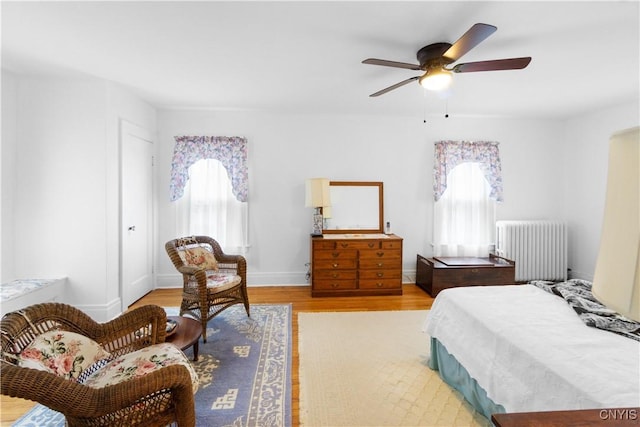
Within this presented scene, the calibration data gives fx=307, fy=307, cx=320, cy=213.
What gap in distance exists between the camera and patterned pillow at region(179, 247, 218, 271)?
3174 mm

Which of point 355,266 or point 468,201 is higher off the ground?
point 468,201

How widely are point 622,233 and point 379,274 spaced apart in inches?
142

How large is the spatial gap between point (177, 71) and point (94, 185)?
149 cm

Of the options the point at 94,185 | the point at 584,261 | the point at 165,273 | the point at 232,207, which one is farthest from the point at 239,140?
the point at 584,261

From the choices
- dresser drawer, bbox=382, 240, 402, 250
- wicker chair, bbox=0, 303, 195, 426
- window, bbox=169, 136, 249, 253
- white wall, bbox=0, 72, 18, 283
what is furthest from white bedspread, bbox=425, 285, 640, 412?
white wall, bbox=0, 72, 18, 283

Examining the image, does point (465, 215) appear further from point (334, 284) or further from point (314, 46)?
point (314, 46)

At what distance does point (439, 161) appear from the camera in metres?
4.53

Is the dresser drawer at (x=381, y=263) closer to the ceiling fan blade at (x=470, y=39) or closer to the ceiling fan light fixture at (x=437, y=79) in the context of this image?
the ceiling fan light fixture at (x=437, y=79)

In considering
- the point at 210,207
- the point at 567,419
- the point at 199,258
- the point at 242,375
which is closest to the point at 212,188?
the point at 210,207

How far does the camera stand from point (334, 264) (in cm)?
400

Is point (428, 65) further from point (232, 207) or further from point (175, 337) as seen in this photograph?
point (232, 207)

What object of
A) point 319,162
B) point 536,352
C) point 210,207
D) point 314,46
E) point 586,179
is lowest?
point 536,352

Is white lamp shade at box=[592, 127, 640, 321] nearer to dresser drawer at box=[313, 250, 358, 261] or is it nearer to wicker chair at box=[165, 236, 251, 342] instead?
wicker chair at box=[165, 236, 251, 342]

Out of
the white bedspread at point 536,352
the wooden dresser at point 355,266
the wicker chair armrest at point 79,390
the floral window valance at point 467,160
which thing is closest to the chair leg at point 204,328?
the wicker chair armrest at point 79,390
